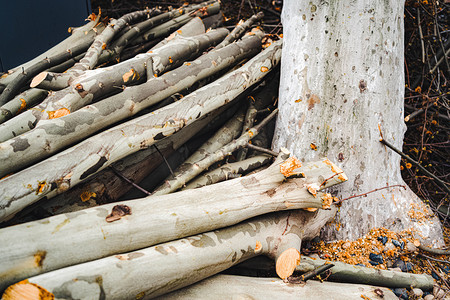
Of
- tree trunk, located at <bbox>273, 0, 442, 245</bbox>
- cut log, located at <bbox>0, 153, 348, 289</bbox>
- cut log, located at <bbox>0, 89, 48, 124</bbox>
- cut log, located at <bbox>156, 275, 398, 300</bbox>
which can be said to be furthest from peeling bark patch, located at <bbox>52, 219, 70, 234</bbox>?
tree trunk, located at <bbox>273, 0, 442, 245</bbox>

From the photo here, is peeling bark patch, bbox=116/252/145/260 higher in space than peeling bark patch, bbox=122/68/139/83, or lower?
lower

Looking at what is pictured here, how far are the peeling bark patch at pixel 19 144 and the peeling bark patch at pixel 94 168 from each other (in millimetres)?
288

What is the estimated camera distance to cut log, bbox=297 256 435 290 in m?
1.75

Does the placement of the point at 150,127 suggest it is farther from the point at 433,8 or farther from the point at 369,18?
the point at 433,8

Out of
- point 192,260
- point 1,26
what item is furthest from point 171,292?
point 1,26

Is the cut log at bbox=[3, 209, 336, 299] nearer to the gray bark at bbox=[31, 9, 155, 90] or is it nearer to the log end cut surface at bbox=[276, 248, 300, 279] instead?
the log end cut surface at bbox=[276, 248, 300, 279]

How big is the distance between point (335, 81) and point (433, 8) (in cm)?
195

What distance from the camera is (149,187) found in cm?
211

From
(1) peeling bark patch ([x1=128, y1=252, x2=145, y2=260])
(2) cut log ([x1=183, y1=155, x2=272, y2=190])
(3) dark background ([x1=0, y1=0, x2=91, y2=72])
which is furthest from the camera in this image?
(3) dark background ([x1=0, y1=0, x2=91, y2=72])

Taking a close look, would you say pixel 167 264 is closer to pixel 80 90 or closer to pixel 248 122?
pixel 80 90

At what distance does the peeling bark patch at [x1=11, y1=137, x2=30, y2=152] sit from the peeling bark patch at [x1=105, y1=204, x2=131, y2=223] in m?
0.54

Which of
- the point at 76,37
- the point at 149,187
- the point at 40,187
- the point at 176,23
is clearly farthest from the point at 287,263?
the point at 76,37

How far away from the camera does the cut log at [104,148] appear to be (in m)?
1.37

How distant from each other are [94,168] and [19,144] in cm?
35
